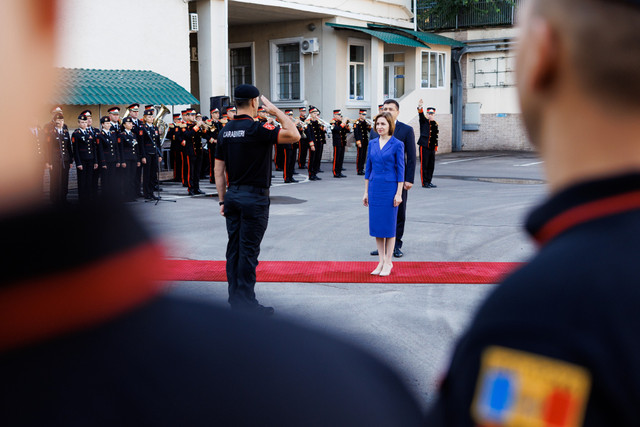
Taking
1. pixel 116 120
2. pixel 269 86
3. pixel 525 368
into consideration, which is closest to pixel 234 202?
pixel 525 368

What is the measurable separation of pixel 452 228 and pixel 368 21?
64.7 ft

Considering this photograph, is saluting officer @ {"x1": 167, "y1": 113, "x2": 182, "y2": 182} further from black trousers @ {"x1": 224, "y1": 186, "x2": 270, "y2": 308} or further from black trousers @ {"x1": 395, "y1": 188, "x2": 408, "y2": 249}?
black trousers @ {"x1": 224, "y1": 186, "x2": 270, "y2": 308}

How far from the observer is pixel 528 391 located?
84cm

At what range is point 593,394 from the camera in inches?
31.9

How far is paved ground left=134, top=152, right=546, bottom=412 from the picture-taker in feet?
17.3

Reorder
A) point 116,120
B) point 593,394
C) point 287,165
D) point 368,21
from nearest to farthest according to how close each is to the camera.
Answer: point 593,394 < point 116,120 < point 287,165 < point 368,21

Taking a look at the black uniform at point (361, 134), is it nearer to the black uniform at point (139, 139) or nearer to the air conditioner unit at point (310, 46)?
the air conditioner unit at point (310, 46)

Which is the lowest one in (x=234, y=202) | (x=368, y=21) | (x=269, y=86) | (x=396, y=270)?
(x=396, y=270)

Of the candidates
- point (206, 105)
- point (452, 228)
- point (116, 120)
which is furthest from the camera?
point (206, 105)

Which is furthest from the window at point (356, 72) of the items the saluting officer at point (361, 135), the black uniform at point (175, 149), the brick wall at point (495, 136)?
the black uniform at point (175, 149)

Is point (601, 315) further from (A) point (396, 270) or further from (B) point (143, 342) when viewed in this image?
(A) point (396, 270)

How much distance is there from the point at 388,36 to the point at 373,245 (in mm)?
19918

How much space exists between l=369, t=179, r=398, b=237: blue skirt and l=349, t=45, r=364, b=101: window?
70.0 ft

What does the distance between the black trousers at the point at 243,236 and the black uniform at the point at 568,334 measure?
5475 millimetres
